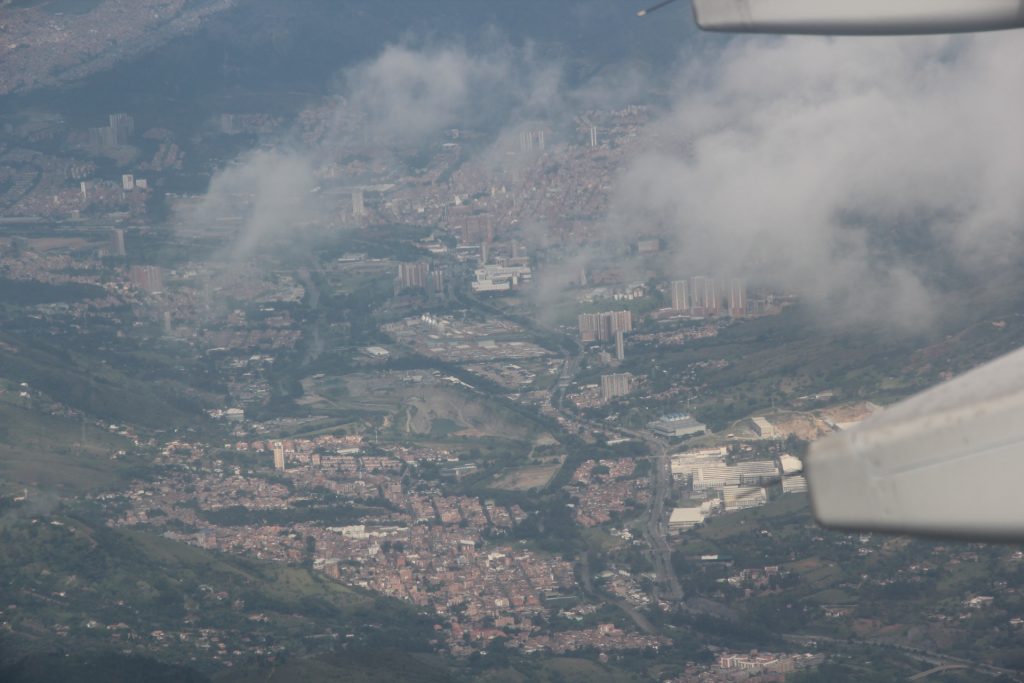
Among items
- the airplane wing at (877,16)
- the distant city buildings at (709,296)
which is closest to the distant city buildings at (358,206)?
the distant city buildings at (709,296)

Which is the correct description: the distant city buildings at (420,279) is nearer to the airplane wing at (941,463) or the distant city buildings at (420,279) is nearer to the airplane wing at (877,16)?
the airplane wing at (877,16)

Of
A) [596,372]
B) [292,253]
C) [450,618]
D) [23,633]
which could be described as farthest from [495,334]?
[23,633]

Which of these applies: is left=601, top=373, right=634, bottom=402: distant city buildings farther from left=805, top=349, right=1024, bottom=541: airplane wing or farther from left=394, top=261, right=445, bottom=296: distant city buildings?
left=805, top=349, right=1024, bottom=541: airplane wing

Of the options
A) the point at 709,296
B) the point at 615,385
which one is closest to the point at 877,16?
the point at 615,385

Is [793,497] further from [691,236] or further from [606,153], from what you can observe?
[606,153]

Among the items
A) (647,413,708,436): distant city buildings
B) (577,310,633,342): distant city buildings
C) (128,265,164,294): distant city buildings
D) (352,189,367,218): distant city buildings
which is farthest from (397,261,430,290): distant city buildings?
(647,413,708,436): distant city buildings

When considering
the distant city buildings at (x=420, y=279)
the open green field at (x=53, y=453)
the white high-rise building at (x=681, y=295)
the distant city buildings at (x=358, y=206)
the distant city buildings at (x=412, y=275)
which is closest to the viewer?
the open green field at (x=53, y=453)
